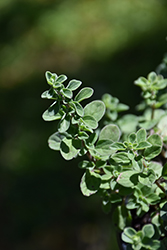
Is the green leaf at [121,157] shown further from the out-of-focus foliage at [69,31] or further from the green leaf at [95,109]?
the out-of-focus foliage at [69,31]

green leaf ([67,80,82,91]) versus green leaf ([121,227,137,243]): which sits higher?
green leaf ([67,80,82,91])

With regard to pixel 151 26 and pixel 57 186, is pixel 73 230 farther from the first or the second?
pixel 151 26

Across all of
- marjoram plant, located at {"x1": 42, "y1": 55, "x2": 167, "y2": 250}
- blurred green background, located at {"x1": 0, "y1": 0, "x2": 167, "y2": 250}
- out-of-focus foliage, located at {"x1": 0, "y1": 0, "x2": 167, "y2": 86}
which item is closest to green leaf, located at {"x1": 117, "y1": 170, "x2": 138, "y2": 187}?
marjoram plant, located at {"x1": 42, "y1": 55, "x2": 167, "y2": 250}

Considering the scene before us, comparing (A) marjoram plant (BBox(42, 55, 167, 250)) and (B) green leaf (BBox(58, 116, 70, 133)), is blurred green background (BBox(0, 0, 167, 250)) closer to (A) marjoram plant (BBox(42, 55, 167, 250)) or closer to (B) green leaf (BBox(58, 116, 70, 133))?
(A) marjoram plant (BBox(42, 55, 167, 250))

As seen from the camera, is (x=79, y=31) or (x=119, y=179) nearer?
(x=119, y=179)

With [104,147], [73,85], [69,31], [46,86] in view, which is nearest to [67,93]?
[73,85]

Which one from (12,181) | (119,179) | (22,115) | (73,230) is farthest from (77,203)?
(119,179)
